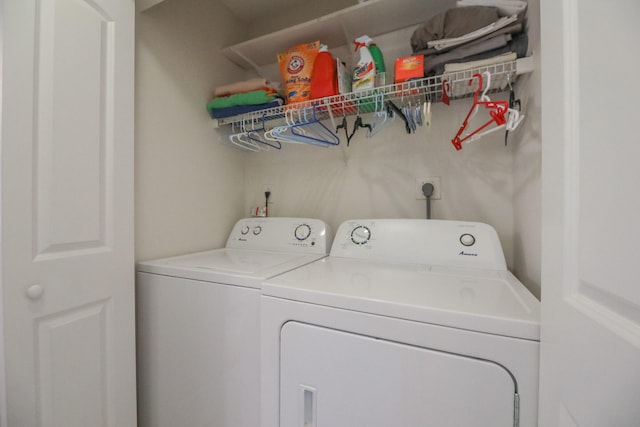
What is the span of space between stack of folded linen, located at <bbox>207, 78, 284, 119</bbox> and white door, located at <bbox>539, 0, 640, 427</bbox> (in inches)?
46.4

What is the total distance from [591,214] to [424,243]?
0.80 m

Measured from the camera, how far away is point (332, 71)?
4.09 feet

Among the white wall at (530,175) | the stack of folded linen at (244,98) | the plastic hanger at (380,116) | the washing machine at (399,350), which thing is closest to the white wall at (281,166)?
the white wall at (530,175)

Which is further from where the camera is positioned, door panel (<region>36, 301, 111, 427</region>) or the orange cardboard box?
the orange cardboard box

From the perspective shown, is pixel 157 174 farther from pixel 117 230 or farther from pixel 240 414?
pixel 240 414

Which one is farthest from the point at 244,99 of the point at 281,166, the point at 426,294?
the point at 426,294

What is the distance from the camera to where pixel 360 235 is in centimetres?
128

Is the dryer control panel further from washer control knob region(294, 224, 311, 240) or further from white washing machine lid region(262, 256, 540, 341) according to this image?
washer control knob region(294, 224, 311, 240)

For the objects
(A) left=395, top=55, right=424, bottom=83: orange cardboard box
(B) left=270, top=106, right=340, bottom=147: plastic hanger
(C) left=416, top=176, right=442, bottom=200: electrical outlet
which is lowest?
(C) left=416, top=176, right=442, bottom=200: electrical outlet

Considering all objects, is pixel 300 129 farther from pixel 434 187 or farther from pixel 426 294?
pixel 426 294

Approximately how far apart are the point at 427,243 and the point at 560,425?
29.6 inches

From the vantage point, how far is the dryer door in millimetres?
564

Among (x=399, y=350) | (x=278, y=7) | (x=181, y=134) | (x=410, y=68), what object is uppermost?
(x=278, y=7)

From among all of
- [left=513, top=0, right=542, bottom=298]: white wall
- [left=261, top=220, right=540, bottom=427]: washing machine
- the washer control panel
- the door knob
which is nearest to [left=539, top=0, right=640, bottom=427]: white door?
[left=261, top=220, right=540, bottom=427]: washing machine
